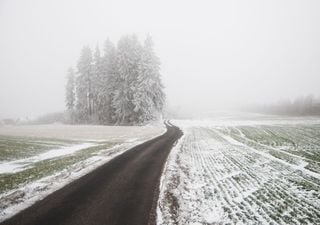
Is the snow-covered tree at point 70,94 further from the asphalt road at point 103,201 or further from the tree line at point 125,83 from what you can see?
the asphalt road at point 103,201

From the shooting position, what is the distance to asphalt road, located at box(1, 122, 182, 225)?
6.68 metres

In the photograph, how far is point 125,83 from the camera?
44312mm

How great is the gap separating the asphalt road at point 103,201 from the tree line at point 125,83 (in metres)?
31.5

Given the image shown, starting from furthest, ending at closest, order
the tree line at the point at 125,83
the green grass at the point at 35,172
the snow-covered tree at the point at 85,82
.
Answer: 1. the snow-covered tree at the point at 85,82
2. the tree line at the point at 125,83
3. the green grass at the point at 35,172

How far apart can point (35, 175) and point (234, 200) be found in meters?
10.6

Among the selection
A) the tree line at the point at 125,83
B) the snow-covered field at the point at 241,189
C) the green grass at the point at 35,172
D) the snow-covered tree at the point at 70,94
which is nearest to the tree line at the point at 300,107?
the tree line at the point at 125,83

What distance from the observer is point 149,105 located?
43.2 m

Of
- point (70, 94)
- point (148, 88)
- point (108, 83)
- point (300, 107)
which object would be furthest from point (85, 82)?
point (300, 107)

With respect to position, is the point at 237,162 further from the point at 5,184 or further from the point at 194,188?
the point at 5,184

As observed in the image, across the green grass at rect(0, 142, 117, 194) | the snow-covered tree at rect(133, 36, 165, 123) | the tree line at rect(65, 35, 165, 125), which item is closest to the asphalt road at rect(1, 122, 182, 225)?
the green grass at rect(0, 142, 117, 194)

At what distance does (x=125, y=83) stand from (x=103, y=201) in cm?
3807

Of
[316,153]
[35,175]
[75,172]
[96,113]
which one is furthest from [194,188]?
[96,113]

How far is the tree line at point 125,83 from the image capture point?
43.3 meters

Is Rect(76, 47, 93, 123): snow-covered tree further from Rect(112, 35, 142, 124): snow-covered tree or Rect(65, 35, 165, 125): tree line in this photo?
Rect(112, 35, 142, 124): snow-covered tree
